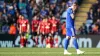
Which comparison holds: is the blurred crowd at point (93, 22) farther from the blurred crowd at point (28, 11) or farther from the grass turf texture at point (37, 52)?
the grass turf texture at point (37, 52)

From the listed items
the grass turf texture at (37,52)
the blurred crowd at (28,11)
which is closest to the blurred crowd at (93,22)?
the blurred crowd at (28,11)

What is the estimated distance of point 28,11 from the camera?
28.9m

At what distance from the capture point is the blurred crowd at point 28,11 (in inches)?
1113

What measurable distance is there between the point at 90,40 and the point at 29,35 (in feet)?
13.5

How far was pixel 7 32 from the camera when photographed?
2791 centimetres

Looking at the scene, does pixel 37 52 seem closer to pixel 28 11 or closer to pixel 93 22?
pixel 28 11

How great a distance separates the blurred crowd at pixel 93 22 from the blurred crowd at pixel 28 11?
1498 mm

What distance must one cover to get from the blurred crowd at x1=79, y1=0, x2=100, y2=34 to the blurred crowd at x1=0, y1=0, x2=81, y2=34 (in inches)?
59.0

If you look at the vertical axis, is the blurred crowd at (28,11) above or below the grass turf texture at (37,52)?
above

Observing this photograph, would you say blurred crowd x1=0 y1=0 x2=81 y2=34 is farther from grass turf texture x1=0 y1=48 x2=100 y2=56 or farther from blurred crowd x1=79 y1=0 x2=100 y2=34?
grass turf texture x1=0 y1=48 x2=100 y2=56

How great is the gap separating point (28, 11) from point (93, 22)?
15.0 feet

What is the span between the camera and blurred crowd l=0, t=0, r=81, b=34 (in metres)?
28.3

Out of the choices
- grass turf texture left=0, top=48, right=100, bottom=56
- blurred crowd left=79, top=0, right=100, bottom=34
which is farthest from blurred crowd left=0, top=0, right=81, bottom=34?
grass turf texture left=0, top=48, right=100, bottom=56

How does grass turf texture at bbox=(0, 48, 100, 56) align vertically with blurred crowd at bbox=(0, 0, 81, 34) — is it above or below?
below
